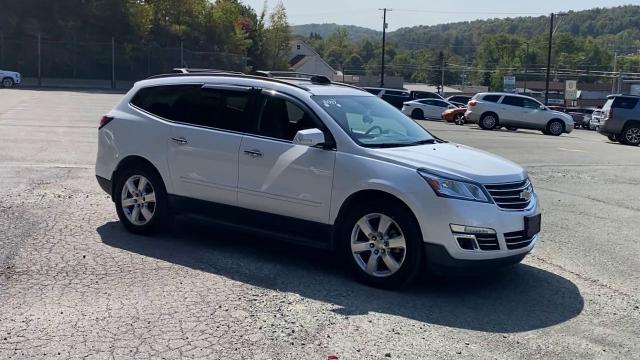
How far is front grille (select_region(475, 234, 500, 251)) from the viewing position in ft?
18.4

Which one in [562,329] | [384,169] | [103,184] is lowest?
[562,329]

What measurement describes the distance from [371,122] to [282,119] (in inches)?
34.8

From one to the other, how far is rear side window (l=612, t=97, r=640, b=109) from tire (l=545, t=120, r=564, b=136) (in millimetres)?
4942

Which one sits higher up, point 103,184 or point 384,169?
point 384,169

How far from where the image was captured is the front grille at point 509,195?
18.9ft

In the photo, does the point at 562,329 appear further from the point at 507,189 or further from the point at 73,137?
the point at 73,137

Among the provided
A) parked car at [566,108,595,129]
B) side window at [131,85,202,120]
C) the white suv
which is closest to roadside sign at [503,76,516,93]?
parked car at [566,108,595,129]

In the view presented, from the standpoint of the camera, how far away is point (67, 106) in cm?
2756

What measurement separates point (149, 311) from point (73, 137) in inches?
482

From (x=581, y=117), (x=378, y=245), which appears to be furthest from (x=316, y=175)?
(x=581, y=117)

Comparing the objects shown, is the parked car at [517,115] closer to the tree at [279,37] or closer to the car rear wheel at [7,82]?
the car rear wheel at [7,82]

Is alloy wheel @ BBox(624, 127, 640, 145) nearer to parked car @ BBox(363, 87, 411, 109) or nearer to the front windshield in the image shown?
parked car @ BBox(363, 87, 411, 109)

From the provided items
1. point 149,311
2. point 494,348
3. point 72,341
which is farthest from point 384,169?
point 72,341

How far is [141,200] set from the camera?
24.2 ft
